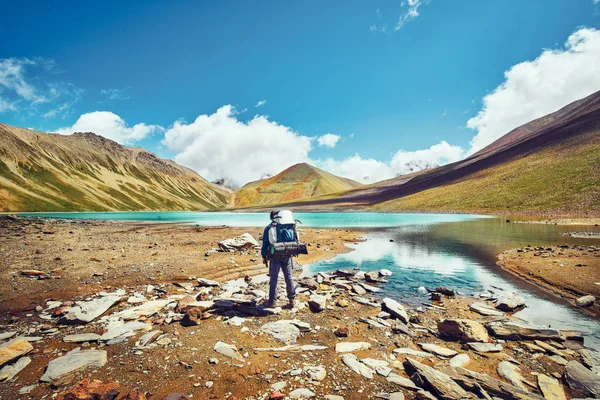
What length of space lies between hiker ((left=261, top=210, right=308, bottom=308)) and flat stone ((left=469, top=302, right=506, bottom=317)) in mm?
8078

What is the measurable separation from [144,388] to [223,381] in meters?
1.78

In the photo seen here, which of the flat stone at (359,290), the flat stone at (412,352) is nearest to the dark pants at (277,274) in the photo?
the flat stone at (359,290)

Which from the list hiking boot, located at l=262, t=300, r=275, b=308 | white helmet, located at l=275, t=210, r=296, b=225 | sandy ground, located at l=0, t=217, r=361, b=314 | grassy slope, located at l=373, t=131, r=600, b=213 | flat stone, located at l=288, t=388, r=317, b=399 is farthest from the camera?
grassy slope, located at l=373, t=131, r=600, b=213

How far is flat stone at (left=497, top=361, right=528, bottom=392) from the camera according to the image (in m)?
6.58

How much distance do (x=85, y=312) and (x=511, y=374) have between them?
45.8 ft

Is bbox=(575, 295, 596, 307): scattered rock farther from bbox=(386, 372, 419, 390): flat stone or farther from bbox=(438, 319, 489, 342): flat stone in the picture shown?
bbox=(386, 372, 419, 390): flat stone

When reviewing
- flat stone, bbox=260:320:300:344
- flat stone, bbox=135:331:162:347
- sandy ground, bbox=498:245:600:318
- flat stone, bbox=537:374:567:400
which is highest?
flat stone, bbox=135:331:162:347

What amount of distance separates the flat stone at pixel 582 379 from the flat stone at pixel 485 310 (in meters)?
4.20

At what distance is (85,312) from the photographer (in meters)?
10.0

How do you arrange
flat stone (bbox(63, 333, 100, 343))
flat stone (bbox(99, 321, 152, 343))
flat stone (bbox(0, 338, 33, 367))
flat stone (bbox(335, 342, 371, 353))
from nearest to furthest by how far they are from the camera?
flat stone (bbox(0, 338, 33, 367)) < flat stone (bbox(335, 342, 371, 353)) < flat stone (bbox(63, 333, 100, 343)) < flat stone (bbox(99, 321, 152, 343))

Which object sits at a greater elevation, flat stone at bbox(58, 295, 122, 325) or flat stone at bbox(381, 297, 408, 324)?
flat stone at bbox(58, 295, 122, 325)

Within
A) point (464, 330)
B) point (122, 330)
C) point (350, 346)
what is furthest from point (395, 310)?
point (122, 330)

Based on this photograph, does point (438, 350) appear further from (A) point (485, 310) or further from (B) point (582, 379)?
(A) point (485, 310)

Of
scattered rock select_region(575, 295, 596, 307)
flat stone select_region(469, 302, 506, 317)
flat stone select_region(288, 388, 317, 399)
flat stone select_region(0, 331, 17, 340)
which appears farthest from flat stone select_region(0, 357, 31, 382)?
scattered rock select_region(575, 295, 596, 307)
